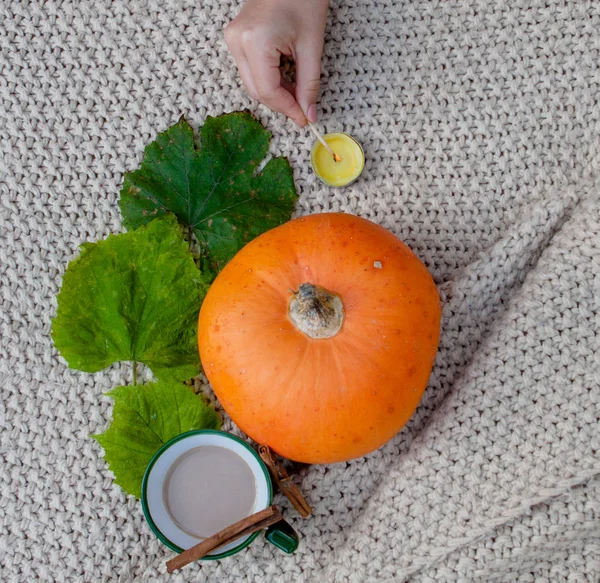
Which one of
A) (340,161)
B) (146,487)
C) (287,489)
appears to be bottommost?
(287,489)

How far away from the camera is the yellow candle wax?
34.2 inches

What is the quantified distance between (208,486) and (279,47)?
57 cm

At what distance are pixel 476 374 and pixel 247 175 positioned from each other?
1.35 feet

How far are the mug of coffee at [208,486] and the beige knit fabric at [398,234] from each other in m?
0.09

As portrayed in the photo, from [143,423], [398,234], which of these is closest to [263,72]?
[398,234]

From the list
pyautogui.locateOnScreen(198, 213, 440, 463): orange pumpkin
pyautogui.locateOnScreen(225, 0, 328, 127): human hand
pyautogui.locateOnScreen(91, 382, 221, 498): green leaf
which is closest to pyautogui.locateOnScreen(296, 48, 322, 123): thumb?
pyautogui.locateOnScreen(225, 0, 328, 127): human hand

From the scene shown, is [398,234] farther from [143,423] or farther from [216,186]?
[143,423]

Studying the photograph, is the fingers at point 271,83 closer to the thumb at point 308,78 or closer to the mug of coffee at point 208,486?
the thumb at point 308,78

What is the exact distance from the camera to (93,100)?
90 cm

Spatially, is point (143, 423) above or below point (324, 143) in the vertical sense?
below

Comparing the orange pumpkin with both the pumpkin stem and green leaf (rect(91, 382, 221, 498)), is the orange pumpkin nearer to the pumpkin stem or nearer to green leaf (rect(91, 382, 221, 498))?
the pumpkin stem

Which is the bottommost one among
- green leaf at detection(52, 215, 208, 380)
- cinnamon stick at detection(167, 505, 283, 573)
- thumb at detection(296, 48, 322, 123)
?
cinnamon stick at detection(167, 505, 283, 573)

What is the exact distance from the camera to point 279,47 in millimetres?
818

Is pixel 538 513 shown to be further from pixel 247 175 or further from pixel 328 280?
pixel 247 175
